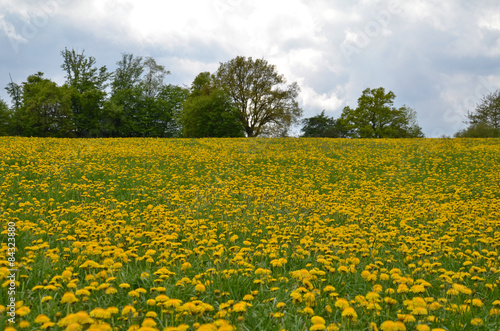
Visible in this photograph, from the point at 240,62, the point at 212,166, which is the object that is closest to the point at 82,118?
the point at 240,62

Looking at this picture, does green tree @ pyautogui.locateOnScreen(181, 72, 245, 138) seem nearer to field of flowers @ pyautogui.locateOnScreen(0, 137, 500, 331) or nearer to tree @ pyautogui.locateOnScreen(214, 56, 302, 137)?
tree @ pyautogui.locateOnScreen(214, 56, 302, 137)

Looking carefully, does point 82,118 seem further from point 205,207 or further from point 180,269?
point 180,269

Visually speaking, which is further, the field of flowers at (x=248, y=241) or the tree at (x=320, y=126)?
the tree at (x=320, y=126)

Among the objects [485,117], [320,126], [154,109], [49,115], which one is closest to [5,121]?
[49,115]

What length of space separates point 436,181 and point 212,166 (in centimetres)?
884

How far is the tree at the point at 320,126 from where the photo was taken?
222ft

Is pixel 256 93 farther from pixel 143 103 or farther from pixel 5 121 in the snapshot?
pixel 5 121

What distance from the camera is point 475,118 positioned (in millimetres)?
49688

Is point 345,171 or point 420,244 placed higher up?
point 345,171

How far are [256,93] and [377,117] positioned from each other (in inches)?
946

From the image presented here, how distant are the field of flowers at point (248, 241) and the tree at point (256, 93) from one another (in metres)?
26.3

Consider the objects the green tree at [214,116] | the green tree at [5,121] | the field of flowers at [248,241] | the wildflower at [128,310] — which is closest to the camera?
the wildflower at [128,310]

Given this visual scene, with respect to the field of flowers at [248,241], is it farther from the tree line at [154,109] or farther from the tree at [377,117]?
the tree at [377,117]

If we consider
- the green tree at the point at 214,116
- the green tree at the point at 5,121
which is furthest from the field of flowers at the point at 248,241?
the green tree at the point at 5,121
